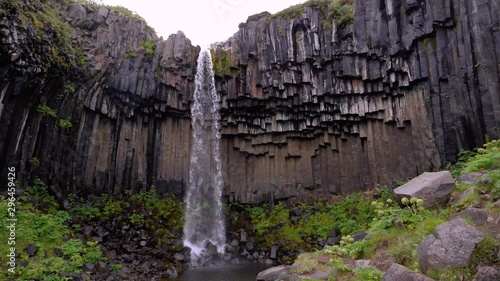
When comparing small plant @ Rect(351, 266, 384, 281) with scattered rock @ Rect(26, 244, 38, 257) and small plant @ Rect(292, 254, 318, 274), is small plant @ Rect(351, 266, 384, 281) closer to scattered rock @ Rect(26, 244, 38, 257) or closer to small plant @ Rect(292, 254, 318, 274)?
small plant @ Rect(292, 254, 318, 274)

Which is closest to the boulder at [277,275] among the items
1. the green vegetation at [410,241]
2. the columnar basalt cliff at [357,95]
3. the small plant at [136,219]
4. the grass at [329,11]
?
the green vegetation at [410,241]

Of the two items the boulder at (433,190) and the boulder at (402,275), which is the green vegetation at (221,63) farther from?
the boulder at (402,275)

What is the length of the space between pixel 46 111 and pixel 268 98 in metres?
13.2

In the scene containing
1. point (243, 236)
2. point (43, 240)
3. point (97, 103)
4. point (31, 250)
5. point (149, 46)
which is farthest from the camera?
point (149, 46)

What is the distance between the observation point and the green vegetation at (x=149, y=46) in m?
23.8

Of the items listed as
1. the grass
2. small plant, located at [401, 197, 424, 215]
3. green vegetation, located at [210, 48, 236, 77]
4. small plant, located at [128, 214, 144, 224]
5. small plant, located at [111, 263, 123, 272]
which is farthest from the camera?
green vegetation, located at [210, 48, 236, 77]

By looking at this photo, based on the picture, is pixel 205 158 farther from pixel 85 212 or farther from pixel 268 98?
pixel 85 212

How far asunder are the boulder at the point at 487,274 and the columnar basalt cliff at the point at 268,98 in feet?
42.4

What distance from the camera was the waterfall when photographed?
79.7ft

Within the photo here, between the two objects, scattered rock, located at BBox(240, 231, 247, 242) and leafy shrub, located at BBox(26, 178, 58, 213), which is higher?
leafy shrub, located at BBox(26, 178, 58, 213)

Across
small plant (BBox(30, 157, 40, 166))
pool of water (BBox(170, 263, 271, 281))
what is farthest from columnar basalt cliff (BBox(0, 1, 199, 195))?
pool of water (BBox(170, 263, 271, 281))

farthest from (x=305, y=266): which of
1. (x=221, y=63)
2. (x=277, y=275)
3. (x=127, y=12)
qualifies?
(x=127, y=12)

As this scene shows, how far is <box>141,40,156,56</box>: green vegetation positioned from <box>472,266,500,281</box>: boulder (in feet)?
73.8

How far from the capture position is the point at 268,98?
79.5ft
